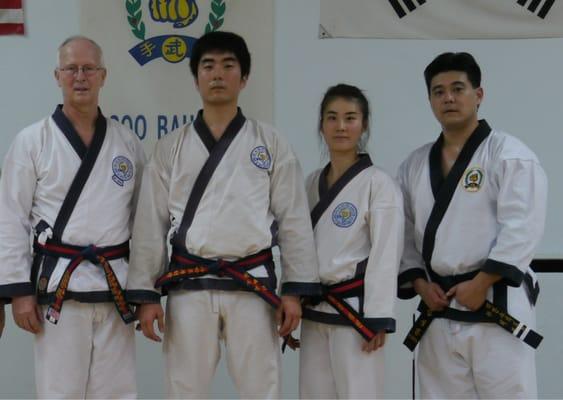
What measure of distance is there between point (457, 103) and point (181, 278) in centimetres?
126

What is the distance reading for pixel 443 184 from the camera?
282cm

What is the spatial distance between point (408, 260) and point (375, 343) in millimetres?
401

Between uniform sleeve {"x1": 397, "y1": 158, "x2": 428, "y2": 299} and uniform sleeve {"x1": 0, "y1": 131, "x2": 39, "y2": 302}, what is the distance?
1.44 meters

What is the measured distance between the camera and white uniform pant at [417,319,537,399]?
2.66 metres

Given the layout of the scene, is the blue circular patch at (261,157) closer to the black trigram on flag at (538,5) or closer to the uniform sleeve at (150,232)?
the uniform sleeve at (150,232)

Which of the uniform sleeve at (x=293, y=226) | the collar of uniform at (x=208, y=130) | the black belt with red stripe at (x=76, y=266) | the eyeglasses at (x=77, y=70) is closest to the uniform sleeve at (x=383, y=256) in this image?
the uniform sleeve at (x=293, y=226)

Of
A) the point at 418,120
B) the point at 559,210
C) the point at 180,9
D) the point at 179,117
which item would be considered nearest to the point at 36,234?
the point at 179,117

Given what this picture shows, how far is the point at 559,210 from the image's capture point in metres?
3.93

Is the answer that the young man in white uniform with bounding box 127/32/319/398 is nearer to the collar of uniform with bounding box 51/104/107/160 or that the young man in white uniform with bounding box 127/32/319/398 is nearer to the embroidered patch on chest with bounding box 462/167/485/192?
the collar of uniform with bounding box 51/104/107/160

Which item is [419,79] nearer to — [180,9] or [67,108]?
[180,9]

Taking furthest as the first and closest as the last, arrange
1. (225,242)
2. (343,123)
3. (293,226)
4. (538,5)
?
(538,5) → (343,123) → (293,226) → (225,242)

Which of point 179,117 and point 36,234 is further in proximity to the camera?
point 179,117

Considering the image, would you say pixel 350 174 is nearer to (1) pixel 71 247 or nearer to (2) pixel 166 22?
(1) pixel 71 247

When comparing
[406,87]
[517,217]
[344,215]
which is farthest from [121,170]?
[406,87]
